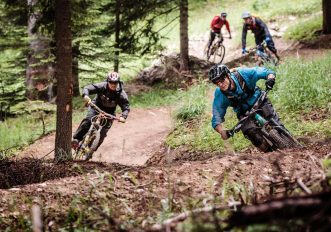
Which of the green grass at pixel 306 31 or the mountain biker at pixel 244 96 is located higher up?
the green grass at pixel 306 31

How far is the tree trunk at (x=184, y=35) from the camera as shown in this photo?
18.0m

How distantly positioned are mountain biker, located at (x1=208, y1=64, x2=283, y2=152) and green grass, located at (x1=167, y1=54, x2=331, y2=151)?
80.3 inches

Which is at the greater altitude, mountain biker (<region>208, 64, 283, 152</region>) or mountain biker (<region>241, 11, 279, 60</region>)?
mountain biker (<region>241, 11, 279, 60</region>)

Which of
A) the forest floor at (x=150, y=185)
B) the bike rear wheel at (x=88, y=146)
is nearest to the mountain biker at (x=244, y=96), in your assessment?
the forest floor at (x=150, y=185)

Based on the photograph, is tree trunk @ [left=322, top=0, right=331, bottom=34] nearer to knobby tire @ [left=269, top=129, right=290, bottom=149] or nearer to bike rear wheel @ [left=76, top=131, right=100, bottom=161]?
bike rear wheel @ [left=76, top=131, right=100, bottom=161]

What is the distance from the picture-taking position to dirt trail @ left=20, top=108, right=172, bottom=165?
41.2 feet

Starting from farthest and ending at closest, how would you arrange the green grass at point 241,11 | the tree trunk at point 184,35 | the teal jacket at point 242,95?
the green grass at point 241,11
the tree trunk at point 184,35
the teal jacket at point 242,95

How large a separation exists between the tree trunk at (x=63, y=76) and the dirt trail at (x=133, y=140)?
139 inches

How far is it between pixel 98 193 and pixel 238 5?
31.9m

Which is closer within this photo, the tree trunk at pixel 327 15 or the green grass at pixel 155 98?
the green grass at pixel 155 98

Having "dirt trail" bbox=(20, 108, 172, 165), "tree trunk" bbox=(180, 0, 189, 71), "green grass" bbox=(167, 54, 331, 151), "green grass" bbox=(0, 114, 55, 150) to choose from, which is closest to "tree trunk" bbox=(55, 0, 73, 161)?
"green grass" bbox=(167, 54, 331, 151)

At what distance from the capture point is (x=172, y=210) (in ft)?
11.2

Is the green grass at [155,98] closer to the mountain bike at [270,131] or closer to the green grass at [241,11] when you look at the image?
the green grass at [241,11]

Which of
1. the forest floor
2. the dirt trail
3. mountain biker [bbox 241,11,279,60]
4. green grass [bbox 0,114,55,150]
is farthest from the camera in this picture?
mountain biker [bbox 241,11,279,60]
